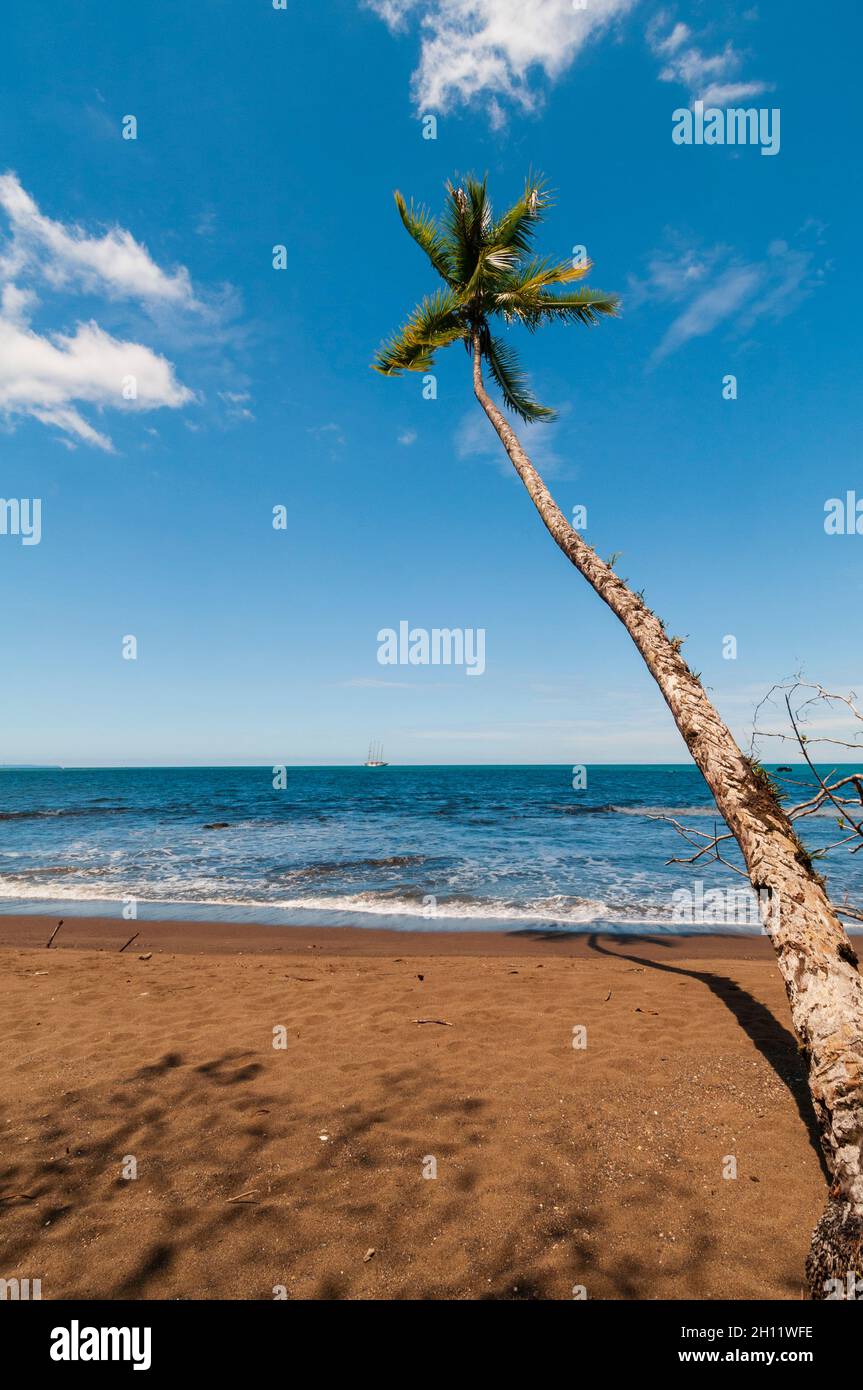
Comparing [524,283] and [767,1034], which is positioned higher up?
[524,283]

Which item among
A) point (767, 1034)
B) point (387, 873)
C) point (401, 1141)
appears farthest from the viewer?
point (387, 873)

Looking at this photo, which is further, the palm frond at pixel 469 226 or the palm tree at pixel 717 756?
the palm frond at pixel 469 226

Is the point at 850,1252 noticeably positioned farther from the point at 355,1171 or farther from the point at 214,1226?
the point at 214,1226

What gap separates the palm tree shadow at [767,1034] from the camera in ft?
15.7

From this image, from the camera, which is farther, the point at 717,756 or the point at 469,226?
the point at 469,226

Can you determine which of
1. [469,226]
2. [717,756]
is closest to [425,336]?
[469,226]

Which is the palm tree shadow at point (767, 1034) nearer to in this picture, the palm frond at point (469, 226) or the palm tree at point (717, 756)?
the palm tree at point (717, 756)

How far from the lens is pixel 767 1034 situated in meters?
6.43

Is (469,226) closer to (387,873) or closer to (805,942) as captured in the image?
(805,942)

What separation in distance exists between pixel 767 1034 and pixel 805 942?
3.75 m

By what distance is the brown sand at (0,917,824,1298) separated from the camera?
320 cm

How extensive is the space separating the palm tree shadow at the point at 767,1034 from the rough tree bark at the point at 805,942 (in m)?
0.68

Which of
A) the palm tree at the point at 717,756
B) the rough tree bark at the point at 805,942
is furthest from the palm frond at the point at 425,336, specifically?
the rough tree bark at the point at 805,942

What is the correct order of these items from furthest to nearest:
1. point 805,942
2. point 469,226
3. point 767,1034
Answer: point 469,226 < point 767,1034 < point 805,942
